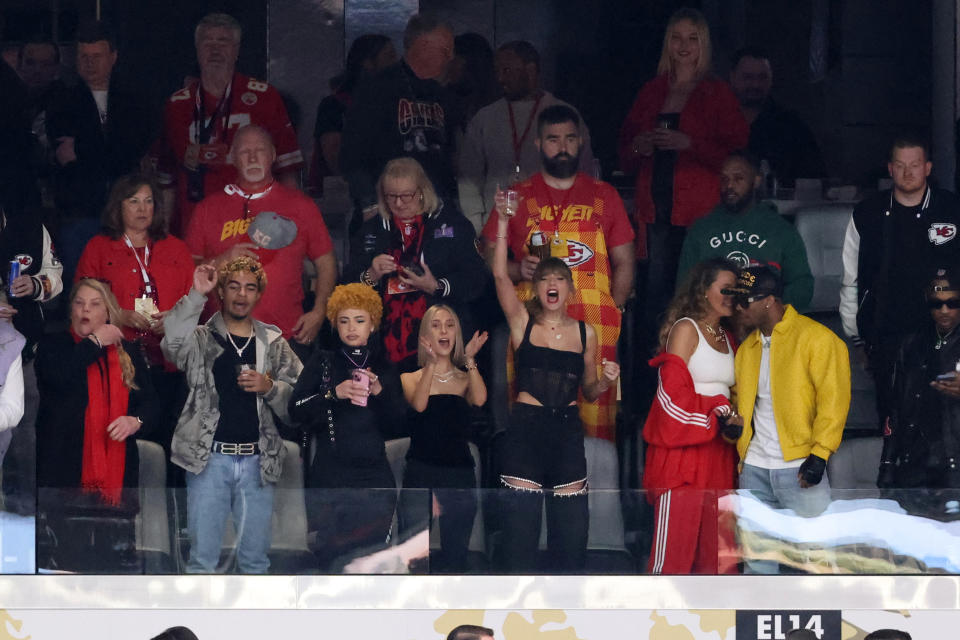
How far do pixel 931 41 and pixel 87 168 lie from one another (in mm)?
4865

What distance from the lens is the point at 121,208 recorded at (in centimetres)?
791

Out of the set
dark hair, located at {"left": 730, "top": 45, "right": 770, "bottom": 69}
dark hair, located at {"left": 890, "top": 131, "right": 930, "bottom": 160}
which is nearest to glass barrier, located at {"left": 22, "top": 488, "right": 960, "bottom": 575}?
dark hair, located at {"left": 890, "top": 131, "right": 930, "bottom": 160}

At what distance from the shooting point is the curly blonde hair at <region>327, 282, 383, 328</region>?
7.50 meters

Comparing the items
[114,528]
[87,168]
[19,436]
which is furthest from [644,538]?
[87,168]

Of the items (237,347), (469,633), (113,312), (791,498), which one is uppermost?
(113,312)

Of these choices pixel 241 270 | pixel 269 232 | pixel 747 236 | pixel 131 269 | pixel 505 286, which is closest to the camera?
pixel 241 270

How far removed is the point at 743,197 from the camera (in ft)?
27.0

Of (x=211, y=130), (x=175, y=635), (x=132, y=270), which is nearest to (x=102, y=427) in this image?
(x=132, y=270)

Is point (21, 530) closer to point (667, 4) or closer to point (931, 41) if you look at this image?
point (667, 4)

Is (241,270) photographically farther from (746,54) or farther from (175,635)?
(746,54)

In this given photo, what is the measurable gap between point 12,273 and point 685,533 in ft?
10.6

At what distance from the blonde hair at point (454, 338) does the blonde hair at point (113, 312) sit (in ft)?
4.00

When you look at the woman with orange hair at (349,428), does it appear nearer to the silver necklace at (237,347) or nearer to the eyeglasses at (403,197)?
the silver necklace at (237,347)

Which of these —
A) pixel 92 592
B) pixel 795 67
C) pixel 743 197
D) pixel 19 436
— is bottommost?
pixel 92 592
